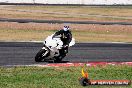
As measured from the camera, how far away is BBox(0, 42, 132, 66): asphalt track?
20.5 meters

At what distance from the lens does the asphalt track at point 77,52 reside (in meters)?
20.5

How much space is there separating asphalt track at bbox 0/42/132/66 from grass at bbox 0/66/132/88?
2.54 m

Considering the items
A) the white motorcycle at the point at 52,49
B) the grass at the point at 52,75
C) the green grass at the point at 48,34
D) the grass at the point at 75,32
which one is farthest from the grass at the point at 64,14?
the grass at the point at 52,75

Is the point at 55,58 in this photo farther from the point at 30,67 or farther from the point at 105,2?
the point at 105,2

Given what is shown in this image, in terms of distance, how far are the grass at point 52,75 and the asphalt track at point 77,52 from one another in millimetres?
2537

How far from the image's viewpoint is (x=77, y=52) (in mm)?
23328

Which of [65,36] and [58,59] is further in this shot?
[58,59]

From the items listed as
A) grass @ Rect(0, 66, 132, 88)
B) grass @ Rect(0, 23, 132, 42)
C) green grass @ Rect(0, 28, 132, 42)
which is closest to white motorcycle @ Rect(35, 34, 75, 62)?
grass @ Rect(0, 66, 132, 88)

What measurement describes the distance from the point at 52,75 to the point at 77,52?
7685 mm

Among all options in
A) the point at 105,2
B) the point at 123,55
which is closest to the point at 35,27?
the point at 123,55

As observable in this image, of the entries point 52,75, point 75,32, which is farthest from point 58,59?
point 75,32

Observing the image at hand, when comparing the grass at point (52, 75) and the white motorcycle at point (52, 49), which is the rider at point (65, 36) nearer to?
the white motorcycle at point (52, 49)

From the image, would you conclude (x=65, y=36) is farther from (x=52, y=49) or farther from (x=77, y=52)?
(x=77, y=52)

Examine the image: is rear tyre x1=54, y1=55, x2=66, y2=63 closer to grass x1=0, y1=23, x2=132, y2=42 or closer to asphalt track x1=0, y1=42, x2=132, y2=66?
asphalt track x1=0, y1=42, x2=132, y2=66
